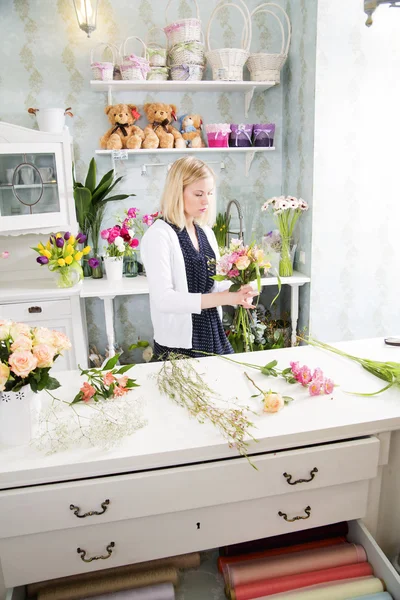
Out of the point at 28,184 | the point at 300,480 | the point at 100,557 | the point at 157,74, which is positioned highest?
the point at 157,74

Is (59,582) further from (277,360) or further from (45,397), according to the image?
(277,360)

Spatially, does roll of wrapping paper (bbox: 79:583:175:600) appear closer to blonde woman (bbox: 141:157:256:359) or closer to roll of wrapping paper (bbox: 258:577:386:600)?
roll of wrapping paper (bbox: 258:577:386:600)

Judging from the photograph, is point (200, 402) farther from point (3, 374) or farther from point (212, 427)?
point (3, 374)

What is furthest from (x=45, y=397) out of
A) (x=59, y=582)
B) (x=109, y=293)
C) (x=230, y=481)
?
(x=109, y=293)

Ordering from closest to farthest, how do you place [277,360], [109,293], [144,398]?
[144,398] < [277,360] < [109,293]

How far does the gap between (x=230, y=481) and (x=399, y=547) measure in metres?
0.61

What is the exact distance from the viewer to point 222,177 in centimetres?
350

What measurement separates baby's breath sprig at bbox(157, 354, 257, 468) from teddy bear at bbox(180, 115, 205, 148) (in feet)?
6.68

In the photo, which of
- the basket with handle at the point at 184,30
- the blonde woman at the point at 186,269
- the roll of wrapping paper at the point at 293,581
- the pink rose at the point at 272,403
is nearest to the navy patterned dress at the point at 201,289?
the blonde woman at the point at 186,269

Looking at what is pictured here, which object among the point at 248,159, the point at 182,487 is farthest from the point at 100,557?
the point at 248,159

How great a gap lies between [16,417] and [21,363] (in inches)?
6.8

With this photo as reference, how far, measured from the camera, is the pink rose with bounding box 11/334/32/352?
1095 millimetres

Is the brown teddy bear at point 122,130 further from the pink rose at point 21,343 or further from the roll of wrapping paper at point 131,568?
the roll of wrapping paper at point 131,568

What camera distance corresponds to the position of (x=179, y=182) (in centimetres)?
185
